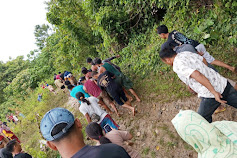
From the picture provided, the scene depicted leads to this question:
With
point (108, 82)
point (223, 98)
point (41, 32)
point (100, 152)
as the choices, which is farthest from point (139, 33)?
point (41, 32)

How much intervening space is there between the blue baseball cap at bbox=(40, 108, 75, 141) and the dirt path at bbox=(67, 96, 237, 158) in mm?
2566

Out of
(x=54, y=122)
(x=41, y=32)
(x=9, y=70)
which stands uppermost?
(x=41, y=32)

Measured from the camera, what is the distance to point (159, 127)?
3791 millimetres

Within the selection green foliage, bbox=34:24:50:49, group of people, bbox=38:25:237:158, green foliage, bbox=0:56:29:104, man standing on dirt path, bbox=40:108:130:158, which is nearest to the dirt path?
group of people, bbox=38:25:237:158

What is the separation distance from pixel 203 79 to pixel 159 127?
210 centimetres

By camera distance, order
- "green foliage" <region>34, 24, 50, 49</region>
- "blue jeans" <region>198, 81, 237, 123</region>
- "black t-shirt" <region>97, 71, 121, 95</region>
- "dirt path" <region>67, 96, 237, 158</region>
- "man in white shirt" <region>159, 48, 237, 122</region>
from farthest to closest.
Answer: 1. "green foliage" <region>34, 24, 50, 49</region>
2. "black t-shirt" <region>97, 71, 121, 95</region>
3. "dirt path" <region>67, 96, 237, 158</region>
4. "blue jeans" <region>198, 81, 237, 123</region>
5. "man in white shirt" <region>159, 48, 237, 122</region>

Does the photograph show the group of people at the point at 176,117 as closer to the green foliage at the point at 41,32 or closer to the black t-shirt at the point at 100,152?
the black t-shirt at the point at 100,152

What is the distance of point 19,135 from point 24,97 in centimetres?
706

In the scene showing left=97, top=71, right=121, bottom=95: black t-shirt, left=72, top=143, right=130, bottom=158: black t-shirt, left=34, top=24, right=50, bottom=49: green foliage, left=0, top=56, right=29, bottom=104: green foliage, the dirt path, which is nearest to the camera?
left=72, top=143, right=130, bottom=158: black t-shirt

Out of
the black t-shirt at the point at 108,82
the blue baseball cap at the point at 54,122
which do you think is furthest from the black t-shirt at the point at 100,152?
the black t-shirt at the point at 108,82

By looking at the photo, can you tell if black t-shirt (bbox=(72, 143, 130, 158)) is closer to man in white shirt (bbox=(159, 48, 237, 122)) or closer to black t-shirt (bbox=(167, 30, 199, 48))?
man in white shirt (bbox=(159, 48, 237, 122))

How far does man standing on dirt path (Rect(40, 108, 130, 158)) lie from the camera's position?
126 centimetres

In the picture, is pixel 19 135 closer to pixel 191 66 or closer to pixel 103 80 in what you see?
pixel 103 80

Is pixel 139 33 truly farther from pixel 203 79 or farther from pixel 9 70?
pixel 9 70
